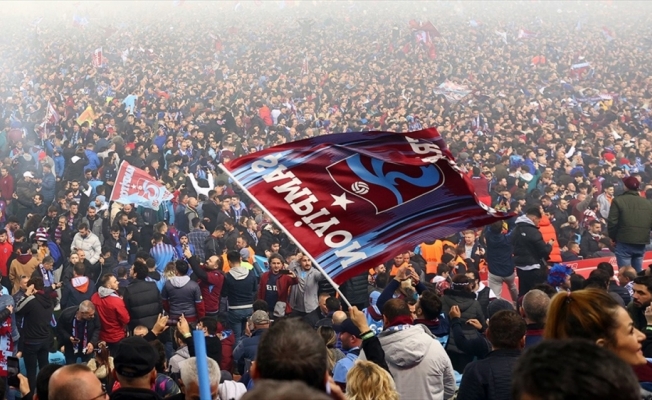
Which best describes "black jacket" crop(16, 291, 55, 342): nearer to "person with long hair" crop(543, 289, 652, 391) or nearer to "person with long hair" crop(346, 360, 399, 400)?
"person with long hair" crop(346, 360, 399, 400)

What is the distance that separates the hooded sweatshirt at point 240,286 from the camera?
8672 mm

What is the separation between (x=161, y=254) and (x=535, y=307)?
→ 19.9ft

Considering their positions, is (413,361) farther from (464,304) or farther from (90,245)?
(90,245)

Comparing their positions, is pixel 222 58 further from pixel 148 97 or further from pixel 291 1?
pixel 291 1

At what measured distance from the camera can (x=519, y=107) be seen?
22.4 meters

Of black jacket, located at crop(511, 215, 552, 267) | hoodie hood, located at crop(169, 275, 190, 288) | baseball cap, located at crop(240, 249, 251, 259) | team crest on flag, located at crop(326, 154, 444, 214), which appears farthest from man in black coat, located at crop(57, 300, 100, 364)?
black jacket, located at crop(511, 215, 552, 267)

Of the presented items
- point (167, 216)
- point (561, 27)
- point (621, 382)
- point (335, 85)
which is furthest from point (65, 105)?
point (561, 27)

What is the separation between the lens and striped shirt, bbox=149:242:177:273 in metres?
10.1

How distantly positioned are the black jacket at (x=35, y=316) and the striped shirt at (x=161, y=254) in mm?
2254

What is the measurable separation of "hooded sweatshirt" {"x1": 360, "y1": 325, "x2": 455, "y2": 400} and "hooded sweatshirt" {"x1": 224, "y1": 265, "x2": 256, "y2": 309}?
4069mm

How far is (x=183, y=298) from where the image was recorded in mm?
8203

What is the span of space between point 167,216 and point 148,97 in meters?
12.3

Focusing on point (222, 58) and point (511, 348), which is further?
point (222, 58)

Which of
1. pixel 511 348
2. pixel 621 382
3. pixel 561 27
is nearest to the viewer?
pixel 621 382
